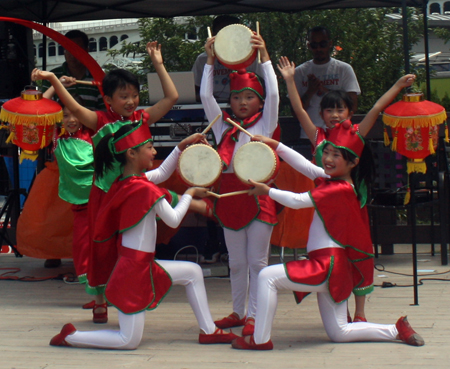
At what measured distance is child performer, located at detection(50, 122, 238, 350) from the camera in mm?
Answer: 3432

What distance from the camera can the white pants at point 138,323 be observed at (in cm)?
344

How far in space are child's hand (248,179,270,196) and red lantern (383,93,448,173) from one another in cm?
106

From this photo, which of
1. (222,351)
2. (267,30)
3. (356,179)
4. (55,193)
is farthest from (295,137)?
(267,30)

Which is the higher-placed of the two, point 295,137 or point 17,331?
point 295,137

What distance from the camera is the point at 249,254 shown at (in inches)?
153

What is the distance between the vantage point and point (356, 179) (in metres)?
3.66

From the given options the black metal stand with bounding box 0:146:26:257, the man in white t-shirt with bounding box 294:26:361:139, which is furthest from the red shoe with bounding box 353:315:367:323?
the black metal stand with bounding box 0:146:26:257

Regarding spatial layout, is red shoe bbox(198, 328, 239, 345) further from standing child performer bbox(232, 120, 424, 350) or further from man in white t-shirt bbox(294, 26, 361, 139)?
man in white t-shirt bbox(294, 26, 361, 139)

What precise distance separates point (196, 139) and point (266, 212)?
22.3 inches

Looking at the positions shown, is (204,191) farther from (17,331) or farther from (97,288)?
(17,331)

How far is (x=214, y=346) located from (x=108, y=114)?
1.53 meters

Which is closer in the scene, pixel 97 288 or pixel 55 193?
pixel 97 288

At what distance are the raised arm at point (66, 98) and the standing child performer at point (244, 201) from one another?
691 mm

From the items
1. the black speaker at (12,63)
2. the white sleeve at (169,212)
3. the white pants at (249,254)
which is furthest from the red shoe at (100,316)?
the black speaker at (12,63)
